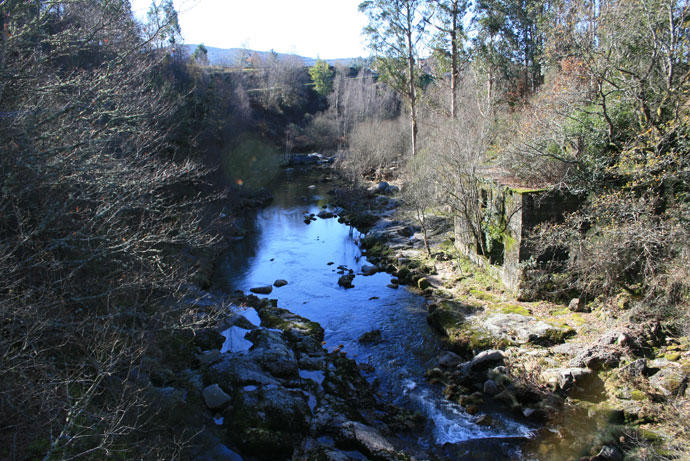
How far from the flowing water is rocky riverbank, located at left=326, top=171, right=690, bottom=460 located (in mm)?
371

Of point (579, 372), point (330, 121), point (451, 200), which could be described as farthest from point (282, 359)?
point (330, 121)

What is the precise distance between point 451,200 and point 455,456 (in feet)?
27.4

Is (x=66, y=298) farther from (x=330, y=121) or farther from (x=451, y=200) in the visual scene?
(x=330, y=121)

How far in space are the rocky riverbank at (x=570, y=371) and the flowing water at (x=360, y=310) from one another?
0.37m

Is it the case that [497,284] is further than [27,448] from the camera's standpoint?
Yes

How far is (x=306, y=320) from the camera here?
11109 mm

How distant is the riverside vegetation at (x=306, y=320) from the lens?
5.45 m

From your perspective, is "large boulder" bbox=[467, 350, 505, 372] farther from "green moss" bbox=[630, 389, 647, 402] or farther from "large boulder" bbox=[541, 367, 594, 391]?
"green moss" bbox=[630, 389, 647, 402]

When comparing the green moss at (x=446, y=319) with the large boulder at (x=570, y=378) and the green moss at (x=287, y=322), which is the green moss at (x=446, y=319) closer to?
the large boulder at (x=570, y=378)

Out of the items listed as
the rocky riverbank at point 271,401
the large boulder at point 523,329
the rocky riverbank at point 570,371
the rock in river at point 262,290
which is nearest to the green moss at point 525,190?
the rocky riverbank at point 570,371

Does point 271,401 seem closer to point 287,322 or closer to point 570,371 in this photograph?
point 287,322

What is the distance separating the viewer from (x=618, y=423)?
646 cm

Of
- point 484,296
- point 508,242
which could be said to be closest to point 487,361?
point 484,296

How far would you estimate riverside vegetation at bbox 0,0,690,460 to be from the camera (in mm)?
5453
